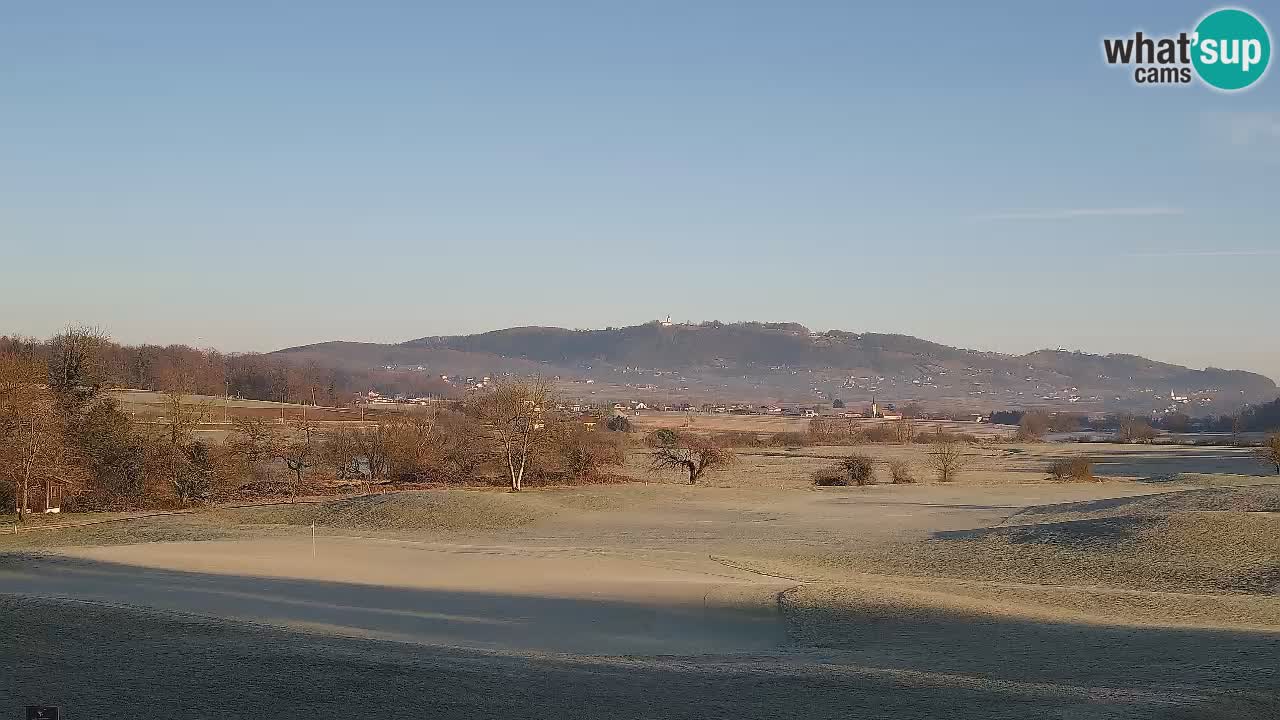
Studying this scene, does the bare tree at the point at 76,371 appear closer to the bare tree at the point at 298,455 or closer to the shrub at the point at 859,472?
the bare tree at the point at 298,455

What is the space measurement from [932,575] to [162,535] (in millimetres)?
21593

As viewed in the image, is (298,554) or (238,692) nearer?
(238,692)

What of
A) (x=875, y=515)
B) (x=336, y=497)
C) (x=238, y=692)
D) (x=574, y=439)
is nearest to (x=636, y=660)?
(x=238, y=692)

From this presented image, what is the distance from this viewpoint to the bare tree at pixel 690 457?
63844 mm

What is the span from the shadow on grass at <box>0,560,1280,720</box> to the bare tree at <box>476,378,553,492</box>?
31.6m

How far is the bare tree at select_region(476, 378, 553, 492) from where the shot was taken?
5250 centimetres

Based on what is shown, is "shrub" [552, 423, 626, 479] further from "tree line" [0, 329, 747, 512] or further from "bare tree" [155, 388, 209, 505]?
"bare tree" [155, 388, 209, 505]

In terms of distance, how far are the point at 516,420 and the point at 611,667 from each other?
128ft

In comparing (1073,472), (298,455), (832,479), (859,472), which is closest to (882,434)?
(1073,472)

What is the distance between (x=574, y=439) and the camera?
57438 mm

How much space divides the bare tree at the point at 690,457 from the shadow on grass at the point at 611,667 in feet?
141

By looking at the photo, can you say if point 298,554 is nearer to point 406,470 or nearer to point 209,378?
point 406,470

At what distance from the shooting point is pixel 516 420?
173 feet

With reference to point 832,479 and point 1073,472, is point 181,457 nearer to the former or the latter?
point 832,479
